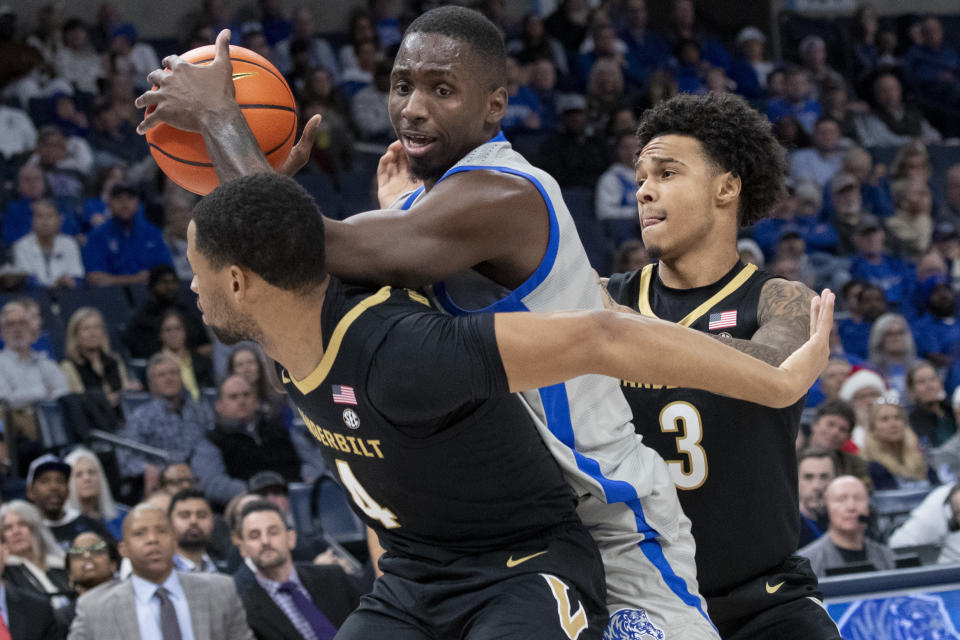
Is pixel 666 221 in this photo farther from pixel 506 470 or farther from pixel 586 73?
pixel 586 73

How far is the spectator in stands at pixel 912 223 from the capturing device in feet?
40.0

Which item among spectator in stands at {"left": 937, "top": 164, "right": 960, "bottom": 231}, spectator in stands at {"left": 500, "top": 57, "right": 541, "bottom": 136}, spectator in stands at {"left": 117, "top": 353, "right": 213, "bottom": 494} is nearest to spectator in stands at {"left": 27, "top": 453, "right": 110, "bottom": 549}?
spectator in stands at {"left": 117, "top": 353, "right": 213, "bottom": 494}

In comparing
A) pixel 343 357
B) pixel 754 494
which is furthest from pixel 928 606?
pixel 343 357

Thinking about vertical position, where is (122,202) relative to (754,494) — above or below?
above

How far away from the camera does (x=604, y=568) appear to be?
9.77 ft

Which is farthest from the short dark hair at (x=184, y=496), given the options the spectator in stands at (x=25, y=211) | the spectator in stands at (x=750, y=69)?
the spectator in stands at (x=750, y=69)

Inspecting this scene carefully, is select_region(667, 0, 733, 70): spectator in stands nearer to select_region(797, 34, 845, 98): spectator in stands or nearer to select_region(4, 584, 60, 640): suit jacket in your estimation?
select_region(797, 34, 845, 98): spectator in stands

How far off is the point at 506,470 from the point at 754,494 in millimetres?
1120

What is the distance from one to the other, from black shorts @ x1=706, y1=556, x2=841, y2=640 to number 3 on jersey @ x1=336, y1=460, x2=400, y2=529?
3.78 feet

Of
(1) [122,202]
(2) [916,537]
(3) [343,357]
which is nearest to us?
(3) [343,357]

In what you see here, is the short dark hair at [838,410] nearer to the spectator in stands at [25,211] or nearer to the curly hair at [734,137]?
the curly hair at [734,137]

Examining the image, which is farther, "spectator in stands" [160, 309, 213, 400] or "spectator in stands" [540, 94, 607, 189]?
"spectator in stands" [540, 94, 607, 189]

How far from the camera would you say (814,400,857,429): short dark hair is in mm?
8084

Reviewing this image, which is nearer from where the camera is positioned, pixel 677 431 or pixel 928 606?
pixel 677 431
